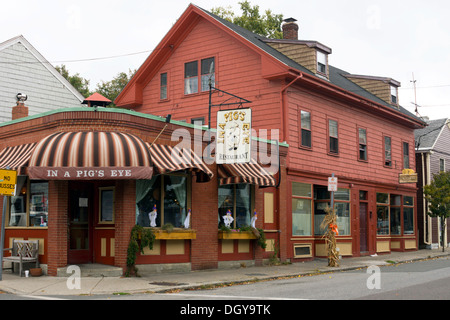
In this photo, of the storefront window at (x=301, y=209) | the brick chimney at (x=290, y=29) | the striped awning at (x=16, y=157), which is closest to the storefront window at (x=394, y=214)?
the storefront window at (x=301, y=209)

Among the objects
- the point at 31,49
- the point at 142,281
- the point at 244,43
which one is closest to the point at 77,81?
the point at 31,49

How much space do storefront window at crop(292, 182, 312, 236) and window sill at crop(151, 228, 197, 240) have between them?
6.20 meters

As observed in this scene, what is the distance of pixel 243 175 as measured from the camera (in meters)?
18.3

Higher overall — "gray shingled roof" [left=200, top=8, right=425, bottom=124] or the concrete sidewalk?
"gray shingled roof" [left=200, top=8, right=425, bottom=124]

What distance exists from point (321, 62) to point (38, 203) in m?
14.8

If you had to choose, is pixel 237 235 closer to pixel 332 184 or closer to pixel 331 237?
pixel 331 237

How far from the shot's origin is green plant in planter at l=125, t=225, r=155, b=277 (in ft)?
51.7

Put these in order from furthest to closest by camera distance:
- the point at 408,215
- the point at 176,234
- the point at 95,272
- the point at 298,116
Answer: the point at 408,215
the point at 298,116
the point at 176,234
the point at 95,272

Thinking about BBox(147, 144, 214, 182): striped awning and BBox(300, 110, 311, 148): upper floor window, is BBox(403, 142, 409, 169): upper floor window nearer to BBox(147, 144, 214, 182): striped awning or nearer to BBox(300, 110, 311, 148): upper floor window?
BBox(300, 110, 311, 148): upper floor window

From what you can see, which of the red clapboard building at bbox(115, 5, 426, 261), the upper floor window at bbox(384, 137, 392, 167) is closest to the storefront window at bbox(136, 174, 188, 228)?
the red clapboard building at bbox(115, 5, 426, 261)

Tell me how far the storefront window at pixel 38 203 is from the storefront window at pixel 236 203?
582cm

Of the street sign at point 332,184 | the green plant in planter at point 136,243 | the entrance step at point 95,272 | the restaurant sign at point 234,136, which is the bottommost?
the entrance step at point 95,272

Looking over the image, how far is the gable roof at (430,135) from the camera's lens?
34844mm

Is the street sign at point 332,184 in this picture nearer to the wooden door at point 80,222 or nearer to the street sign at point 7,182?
the wooden door at point 80,222
